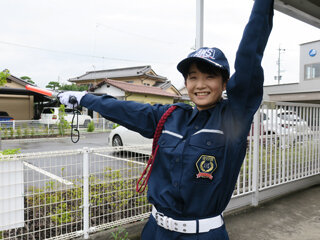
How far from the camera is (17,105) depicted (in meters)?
19.9

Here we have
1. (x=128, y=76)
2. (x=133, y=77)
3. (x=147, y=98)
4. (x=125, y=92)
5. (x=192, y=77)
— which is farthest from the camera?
(x=128, y=76)

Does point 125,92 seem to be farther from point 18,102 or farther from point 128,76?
point 128,76

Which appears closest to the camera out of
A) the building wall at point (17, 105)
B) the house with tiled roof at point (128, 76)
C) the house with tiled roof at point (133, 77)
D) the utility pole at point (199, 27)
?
the utility pole at point (199, 27)

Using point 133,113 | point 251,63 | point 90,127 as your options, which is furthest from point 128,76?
point 251,63

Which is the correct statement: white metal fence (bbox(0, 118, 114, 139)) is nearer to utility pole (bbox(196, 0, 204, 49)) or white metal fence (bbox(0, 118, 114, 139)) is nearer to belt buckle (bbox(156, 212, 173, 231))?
utility pole (bbox(196, 0, 204, 49))

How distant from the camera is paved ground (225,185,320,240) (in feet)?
10.3

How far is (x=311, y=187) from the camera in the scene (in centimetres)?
503

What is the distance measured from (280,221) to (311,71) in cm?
2318

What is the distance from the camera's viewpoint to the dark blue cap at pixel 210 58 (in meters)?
1.19

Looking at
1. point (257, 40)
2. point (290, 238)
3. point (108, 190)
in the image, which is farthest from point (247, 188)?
point (257, 40)

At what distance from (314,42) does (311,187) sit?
21.6 metres

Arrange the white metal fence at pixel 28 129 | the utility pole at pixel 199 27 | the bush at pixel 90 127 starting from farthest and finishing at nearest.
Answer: the bush at pixel 90 127 → the white metal fence at pixel 28 129 → the utility pole at pixel 199 27

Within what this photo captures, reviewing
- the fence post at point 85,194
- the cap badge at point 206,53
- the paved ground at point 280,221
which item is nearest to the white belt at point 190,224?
the cap badge at point 206,53

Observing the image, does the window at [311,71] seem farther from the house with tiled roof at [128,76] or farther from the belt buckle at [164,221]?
the belt buckle at [164,221]
